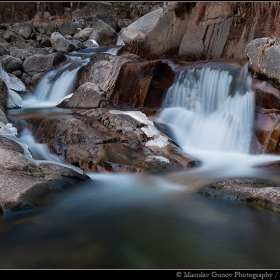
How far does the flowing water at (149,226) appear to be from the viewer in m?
3.44

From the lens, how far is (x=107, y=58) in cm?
1220

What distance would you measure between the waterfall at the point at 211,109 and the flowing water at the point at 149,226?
13.9 inches

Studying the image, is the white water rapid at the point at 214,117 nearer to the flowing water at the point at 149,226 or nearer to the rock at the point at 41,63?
the flowing water at the point at 149,226

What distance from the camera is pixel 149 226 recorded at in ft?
13.8

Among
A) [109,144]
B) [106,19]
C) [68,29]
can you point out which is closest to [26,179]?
[109,144]

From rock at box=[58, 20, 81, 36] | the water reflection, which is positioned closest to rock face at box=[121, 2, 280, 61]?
the water reflection

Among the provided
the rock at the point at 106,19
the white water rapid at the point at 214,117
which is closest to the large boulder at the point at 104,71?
the white water rapid at the point at 214,117

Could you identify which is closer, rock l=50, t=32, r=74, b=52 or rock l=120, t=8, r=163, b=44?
rock l=120, t=8, r=163, b=44

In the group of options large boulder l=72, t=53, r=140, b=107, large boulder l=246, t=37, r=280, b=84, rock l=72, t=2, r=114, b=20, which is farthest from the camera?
rock l=72, t=2, r=114, b=20

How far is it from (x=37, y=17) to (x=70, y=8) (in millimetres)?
3211

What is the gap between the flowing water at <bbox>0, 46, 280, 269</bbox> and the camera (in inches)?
135

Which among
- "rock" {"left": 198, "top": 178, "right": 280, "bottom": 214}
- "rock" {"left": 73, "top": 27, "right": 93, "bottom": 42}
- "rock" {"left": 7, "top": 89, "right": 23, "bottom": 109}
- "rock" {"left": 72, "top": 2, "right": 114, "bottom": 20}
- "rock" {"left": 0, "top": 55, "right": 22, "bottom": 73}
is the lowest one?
"rock" {"left": 7, "top": 89, "right": 23, "bottom": 109}

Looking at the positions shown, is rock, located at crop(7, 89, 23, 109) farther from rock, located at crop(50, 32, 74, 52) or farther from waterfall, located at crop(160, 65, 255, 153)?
rock, located at crop(50, 32, 74, 52)

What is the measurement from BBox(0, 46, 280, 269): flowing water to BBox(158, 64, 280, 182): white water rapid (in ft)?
0.20
